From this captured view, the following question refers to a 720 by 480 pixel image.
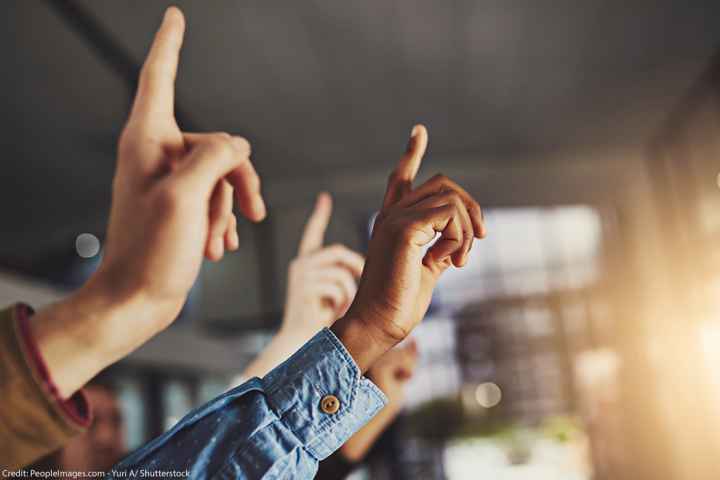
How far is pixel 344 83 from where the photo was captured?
2.84 m

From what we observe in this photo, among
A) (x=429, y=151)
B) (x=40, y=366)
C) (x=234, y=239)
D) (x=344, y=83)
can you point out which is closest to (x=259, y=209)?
(x=234, y=239)

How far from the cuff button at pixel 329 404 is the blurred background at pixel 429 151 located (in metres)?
1.06

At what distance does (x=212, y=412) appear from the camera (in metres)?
0.38

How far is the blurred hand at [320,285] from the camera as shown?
69 centimetres

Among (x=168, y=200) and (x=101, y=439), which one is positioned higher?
(x=168, y=200)

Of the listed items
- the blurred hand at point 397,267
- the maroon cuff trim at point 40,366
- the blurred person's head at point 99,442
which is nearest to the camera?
the maroon cuff trim at point 40,366

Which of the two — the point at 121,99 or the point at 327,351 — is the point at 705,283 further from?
the point at 327,351

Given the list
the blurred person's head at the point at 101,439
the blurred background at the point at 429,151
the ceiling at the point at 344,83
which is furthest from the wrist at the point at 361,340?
the blurred person's head at the point at 101,439

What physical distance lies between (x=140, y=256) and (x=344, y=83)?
8.57 feet

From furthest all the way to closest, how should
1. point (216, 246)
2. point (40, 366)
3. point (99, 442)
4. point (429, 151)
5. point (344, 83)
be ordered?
point (429, 151) < point (99, 442) < point (344, 83) < point (216, 246) < point (40, 366)

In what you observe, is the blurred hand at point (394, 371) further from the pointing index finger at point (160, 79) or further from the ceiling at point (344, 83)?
the ceiling at point (344, 83)

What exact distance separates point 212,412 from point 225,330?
517cm

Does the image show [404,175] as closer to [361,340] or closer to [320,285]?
[361,340]

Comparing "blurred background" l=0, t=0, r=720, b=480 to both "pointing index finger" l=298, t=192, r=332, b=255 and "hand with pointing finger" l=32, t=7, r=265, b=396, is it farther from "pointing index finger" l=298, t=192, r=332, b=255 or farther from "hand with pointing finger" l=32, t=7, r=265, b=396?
"hand with pointing finger" l=32, t=7, r=265, b=396
